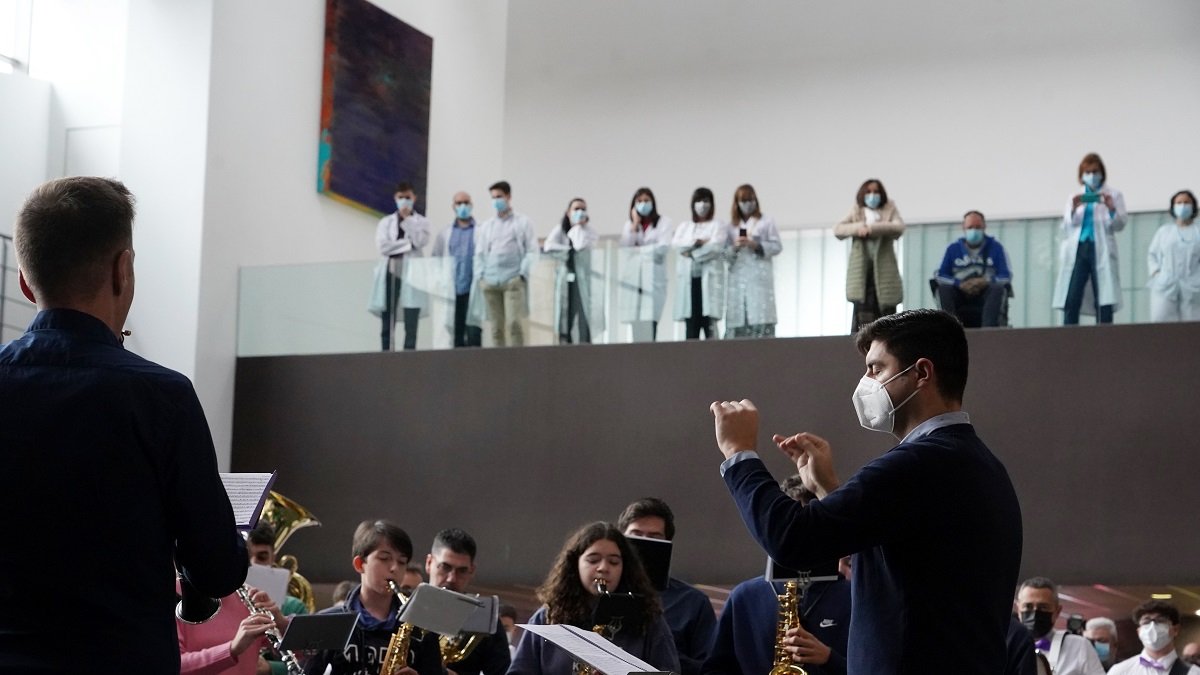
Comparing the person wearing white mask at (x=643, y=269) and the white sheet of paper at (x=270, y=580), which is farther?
the person wearing white mask at (x=643, y=269)

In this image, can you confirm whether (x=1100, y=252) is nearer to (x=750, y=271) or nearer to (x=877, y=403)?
(x=750, y=271)

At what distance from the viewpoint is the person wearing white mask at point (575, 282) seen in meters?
13.3

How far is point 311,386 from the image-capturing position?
1482cm

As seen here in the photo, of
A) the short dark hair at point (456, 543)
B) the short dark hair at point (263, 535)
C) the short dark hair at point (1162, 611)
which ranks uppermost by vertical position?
the short dark hair at point (456, 543)

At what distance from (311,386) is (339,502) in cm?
111

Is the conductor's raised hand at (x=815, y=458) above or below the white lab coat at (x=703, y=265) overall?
below

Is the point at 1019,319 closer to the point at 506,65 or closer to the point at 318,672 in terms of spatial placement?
the point at 318,672

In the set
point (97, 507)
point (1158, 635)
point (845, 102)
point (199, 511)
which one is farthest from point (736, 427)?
point (845, 102)

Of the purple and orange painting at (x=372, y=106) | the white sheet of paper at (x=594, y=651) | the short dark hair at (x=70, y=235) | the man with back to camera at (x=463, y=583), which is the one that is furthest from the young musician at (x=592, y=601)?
the purple and orange painting at (x=372, y=106)

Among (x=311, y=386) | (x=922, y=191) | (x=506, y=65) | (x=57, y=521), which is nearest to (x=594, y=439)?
(x=311, y=386)

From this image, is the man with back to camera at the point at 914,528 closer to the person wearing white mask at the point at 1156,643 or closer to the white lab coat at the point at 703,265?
the person wearing white mask at the point at 1156,643

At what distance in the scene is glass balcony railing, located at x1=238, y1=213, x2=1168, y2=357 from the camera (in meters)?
11.8

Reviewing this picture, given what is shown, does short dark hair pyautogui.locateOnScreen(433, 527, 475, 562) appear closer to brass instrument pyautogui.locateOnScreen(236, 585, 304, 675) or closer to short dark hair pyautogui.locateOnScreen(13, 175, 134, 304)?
brass instrument pyautogui.locateOnScreen(236, 585, 304, 675)

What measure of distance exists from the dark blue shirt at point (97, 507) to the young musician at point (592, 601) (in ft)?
8.68
